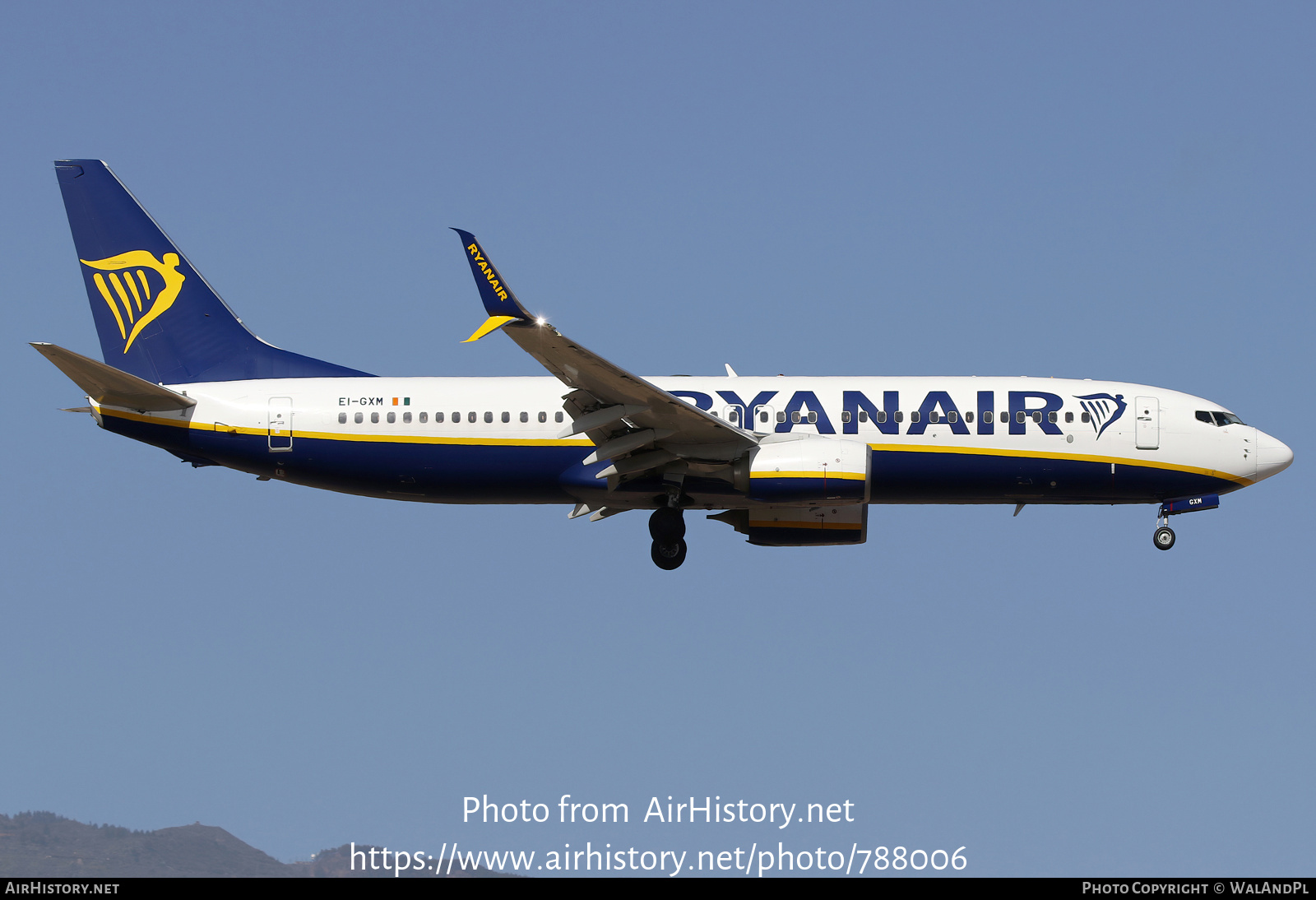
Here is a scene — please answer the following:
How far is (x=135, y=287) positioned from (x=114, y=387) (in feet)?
16.4

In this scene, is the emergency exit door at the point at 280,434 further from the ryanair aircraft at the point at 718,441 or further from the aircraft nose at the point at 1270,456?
the aircraft nose at the point at 1270,456

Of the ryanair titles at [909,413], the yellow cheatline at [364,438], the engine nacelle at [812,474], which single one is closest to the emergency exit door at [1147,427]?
the ryanair titles at [909,413]

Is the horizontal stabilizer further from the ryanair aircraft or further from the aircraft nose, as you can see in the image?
the aircraft nose

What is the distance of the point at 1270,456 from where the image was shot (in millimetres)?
36844

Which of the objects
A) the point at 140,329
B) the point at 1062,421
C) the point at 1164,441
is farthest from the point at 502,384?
the point at 1164,441

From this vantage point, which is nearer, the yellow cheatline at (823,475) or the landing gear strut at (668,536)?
the yellow cheatline at (823,475)

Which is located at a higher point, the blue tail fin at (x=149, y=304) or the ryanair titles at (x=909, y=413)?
the blue tail fin at (x=149, y=304)

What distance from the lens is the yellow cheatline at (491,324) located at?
2786 cm

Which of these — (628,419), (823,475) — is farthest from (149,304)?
(823,475)

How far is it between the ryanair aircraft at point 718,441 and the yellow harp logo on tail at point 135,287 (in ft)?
8.88

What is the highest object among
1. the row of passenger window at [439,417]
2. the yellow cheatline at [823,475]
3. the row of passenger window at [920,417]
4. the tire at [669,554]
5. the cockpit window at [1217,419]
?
the cockpit window at [1217,419]

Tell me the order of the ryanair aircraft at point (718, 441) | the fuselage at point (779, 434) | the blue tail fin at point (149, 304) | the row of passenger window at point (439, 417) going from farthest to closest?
the blue tail fin at point (149, 304) → the row of passenger window at point (439, 417) → the fuselage at point (779, 434) → the ryanair aircraft at point (718, 441)

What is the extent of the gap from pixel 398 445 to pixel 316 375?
400 cm

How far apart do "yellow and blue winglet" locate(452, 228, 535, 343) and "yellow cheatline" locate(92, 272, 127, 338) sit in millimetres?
14846
